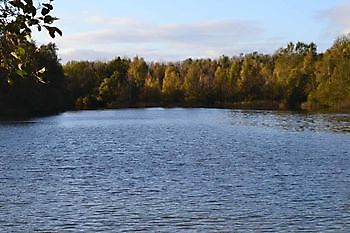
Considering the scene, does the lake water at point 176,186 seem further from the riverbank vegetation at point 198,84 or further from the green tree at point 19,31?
the riverbank vegetation at point 198,84

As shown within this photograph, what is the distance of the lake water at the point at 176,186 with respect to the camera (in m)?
12.5

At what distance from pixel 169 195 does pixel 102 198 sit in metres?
1.85

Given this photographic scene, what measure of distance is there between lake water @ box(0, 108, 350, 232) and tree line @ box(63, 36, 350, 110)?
178 ft

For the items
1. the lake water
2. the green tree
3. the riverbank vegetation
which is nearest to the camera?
the green tree

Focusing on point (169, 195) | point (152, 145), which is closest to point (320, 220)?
point (169, 195)

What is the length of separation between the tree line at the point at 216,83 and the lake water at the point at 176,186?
54.4m

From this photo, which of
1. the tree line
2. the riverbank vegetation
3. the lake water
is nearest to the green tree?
the lake water

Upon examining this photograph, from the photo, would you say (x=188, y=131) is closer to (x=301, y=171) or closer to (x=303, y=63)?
(x=301, y=171)

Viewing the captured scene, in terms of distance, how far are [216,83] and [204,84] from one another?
2186 millimetres

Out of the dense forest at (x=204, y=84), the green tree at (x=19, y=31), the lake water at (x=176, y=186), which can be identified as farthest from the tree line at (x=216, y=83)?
the green tree at (x=19, y=31)

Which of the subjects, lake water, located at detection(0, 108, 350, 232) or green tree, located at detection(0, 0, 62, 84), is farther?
lake water, located at detection(0, 108, 350, 232)

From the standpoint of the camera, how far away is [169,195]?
15383 mm

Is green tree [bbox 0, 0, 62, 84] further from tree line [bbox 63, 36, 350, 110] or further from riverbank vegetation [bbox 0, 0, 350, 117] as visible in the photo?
tree line [bbox 63, 36, 350, 110]

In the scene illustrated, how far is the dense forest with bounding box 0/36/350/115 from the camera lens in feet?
244
